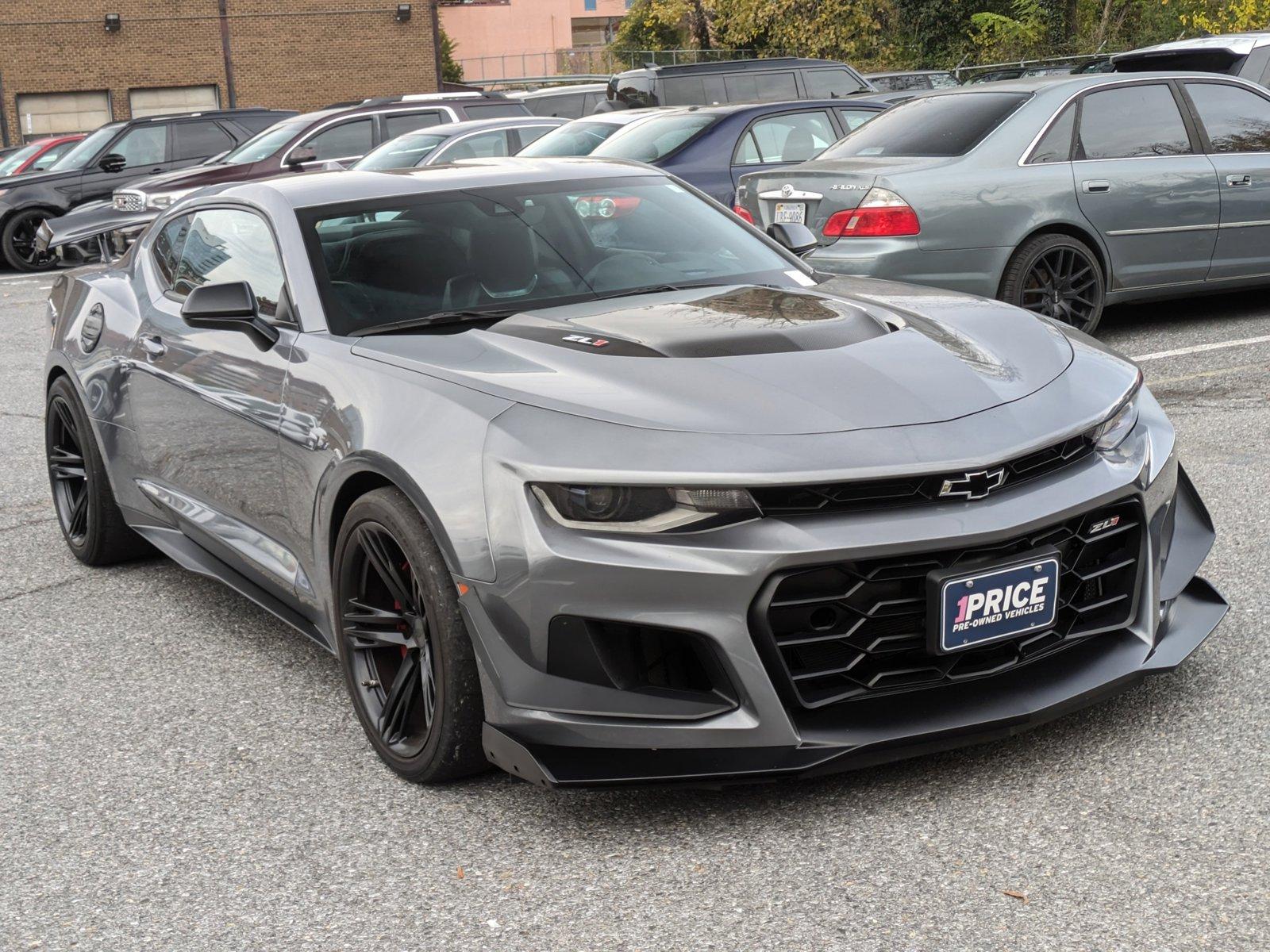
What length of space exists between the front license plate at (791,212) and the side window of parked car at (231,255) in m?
4.00

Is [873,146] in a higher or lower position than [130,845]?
higher

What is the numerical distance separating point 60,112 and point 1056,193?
37.6 meters

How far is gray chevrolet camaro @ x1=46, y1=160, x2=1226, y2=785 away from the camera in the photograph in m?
2.99

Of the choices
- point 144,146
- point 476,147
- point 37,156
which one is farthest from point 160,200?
point 37,156

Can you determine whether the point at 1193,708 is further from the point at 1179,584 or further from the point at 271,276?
the point at 271,276

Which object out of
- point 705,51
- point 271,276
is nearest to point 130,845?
point 271,276

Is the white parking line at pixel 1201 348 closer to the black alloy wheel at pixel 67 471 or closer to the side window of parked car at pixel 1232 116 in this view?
the side window of parked car at pixel 1232 116

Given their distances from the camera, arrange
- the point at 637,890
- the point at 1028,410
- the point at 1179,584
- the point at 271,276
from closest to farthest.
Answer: the point at 637,890
the point at 1028,410
the point at 1179,584
the point at 271,276

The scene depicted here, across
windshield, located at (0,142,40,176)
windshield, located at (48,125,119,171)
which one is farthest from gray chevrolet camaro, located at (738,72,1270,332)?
windshield, located at (0,142,40,176)

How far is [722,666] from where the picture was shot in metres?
2.98

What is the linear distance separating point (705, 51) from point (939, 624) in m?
49.1

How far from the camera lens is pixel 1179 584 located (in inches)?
138

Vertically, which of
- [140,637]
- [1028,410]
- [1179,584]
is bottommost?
[140,637]

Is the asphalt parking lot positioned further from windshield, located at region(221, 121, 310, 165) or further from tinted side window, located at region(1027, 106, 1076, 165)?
windshield, located at region(221, 121, 310, 165)
